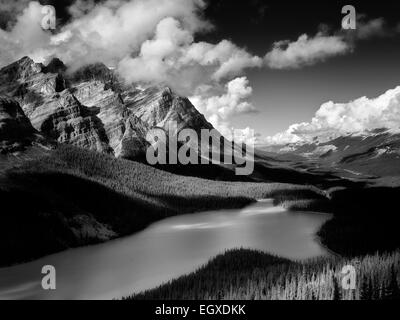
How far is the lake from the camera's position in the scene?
8400cm

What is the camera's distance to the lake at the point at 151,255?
3307 inches

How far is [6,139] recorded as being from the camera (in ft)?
606

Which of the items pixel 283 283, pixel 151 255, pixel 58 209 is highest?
A: pixel 58 209

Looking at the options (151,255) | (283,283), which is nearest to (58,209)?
(151,255)

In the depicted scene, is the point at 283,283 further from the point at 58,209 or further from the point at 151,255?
the point at 58,209

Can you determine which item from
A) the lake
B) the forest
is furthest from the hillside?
the forest

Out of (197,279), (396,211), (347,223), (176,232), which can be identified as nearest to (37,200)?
(176,232)

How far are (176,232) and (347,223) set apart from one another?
212 feet

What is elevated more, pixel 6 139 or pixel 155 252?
pixel 6 139

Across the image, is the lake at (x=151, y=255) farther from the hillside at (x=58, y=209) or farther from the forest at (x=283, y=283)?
the forest at (x=283, y=283)

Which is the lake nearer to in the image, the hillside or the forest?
the hillside

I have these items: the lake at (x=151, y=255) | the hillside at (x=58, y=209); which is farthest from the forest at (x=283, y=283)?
the hillside at (x=58, y=209)

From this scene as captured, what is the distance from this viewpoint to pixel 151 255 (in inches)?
4673
